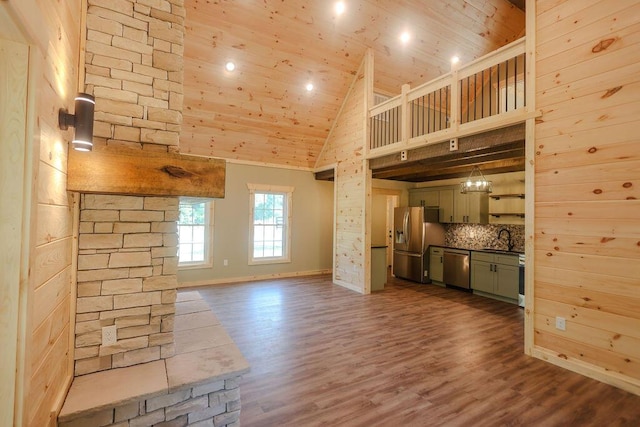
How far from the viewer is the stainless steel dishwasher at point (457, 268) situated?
5.83 m

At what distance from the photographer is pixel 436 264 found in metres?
6.48

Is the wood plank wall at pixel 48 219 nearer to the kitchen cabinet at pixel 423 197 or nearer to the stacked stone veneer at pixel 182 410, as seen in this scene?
the stacked stone veneer at pixel 182 410

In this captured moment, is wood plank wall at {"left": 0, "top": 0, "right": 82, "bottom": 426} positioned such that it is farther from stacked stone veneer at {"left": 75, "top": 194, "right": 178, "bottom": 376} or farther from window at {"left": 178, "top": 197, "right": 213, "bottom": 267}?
window at {"left": 178, "top": 197, "right": 213, "bottom": 267}

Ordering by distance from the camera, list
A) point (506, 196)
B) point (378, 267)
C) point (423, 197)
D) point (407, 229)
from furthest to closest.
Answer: point (423, 197) → point (407, 229) → point (378, 267) → point (506, 196)

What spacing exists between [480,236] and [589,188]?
3890 millimetres

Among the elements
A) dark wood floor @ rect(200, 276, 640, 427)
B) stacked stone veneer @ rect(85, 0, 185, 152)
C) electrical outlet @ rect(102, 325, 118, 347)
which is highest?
stacked stone veneer @ rect(85, 0, 185, 152)

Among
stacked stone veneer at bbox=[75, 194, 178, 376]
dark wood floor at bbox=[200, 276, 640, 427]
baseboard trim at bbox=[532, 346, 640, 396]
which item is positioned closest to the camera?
stacked stone veneer at bbox=[75, 194, 178, 376]

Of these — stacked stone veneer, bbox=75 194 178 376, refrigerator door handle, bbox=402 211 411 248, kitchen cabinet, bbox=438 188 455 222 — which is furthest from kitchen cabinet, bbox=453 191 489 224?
stacked stone veneer, bbox=75 194 178 376

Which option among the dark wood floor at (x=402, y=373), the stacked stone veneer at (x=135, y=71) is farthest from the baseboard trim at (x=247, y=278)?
the stacked stone veneer at (x=135, y=71)

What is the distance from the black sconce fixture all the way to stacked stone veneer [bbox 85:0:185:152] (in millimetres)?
380

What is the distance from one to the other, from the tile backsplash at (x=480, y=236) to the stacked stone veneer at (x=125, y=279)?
20.4ft

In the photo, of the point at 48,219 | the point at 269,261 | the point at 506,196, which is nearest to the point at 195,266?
the point at 269,261

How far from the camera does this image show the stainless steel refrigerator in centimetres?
659

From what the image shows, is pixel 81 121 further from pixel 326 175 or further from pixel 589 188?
pixel 326 175
